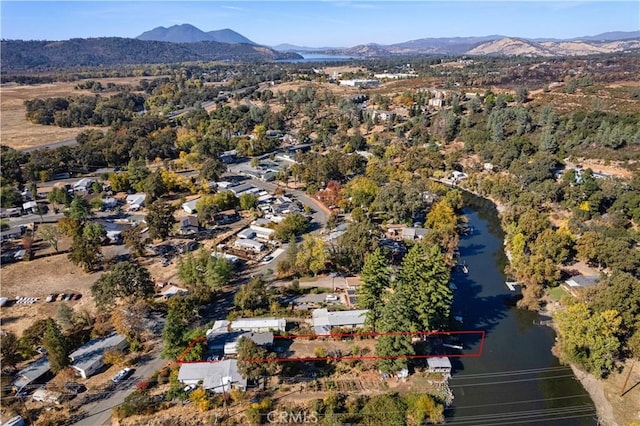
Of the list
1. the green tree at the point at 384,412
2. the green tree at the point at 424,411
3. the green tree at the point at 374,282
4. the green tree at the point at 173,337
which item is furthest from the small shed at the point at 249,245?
the green tree at the point at 424,411

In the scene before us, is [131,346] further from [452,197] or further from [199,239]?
[452,197]

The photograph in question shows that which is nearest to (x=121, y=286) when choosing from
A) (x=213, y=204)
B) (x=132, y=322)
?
(x=132, y=322)

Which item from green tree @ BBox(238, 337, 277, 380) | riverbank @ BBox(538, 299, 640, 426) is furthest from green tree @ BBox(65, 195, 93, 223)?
riverbank @ BBox(538, 299, 640, 426)

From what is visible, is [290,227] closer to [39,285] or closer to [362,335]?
[362,335]

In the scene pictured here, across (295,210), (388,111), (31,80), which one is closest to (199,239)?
(295,210)

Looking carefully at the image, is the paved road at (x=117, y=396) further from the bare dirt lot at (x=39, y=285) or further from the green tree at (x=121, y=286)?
the bare dirt lot at (x=39, y=285)

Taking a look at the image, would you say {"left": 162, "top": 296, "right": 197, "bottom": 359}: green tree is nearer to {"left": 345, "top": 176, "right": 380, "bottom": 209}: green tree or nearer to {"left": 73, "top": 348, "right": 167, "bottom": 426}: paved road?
{"left": 73, "top": 348, "right": 167, "bottom": 426}: paved road
